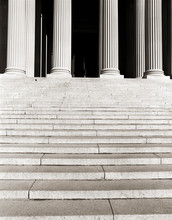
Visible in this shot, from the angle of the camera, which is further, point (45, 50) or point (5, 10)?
point (45, 50)

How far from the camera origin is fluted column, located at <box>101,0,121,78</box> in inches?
1107

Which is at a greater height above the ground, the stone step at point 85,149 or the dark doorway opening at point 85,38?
the dark doorway opening at point 85,38

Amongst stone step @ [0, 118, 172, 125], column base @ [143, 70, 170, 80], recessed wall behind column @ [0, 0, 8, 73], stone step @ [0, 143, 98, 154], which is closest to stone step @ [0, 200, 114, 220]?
stone step @ [0, 143, 98, 154]

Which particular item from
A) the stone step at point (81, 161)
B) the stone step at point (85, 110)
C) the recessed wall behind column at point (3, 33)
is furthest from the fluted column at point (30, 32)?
the stone step at point (81, 161)

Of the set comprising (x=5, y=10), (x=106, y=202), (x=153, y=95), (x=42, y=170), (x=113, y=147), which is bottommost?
(x=106, y=202)

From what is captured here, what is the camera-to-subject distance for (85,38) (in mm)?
46844

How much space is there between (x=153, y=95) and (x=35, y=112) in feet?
35.8

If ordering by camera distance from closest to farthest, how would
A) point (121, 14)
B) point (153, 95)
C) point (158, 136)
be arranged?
point (158, 136)
point (153, 95)
point (121, 14)

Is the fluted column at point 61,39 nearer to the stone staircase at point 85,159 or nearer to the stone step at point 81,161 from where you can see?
the stone staircase at point 85,159

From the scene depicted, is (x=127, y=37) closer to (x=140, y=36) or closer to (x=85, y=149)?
(x=140, y=36)

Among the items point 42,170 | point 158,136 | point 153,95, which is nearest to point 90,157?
point 42,170

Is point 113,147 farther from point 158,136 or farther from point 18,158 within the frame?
point 18,158

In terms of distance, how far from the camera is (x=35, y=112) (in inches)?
543

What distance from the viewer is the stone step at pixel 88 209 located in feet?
17.9
